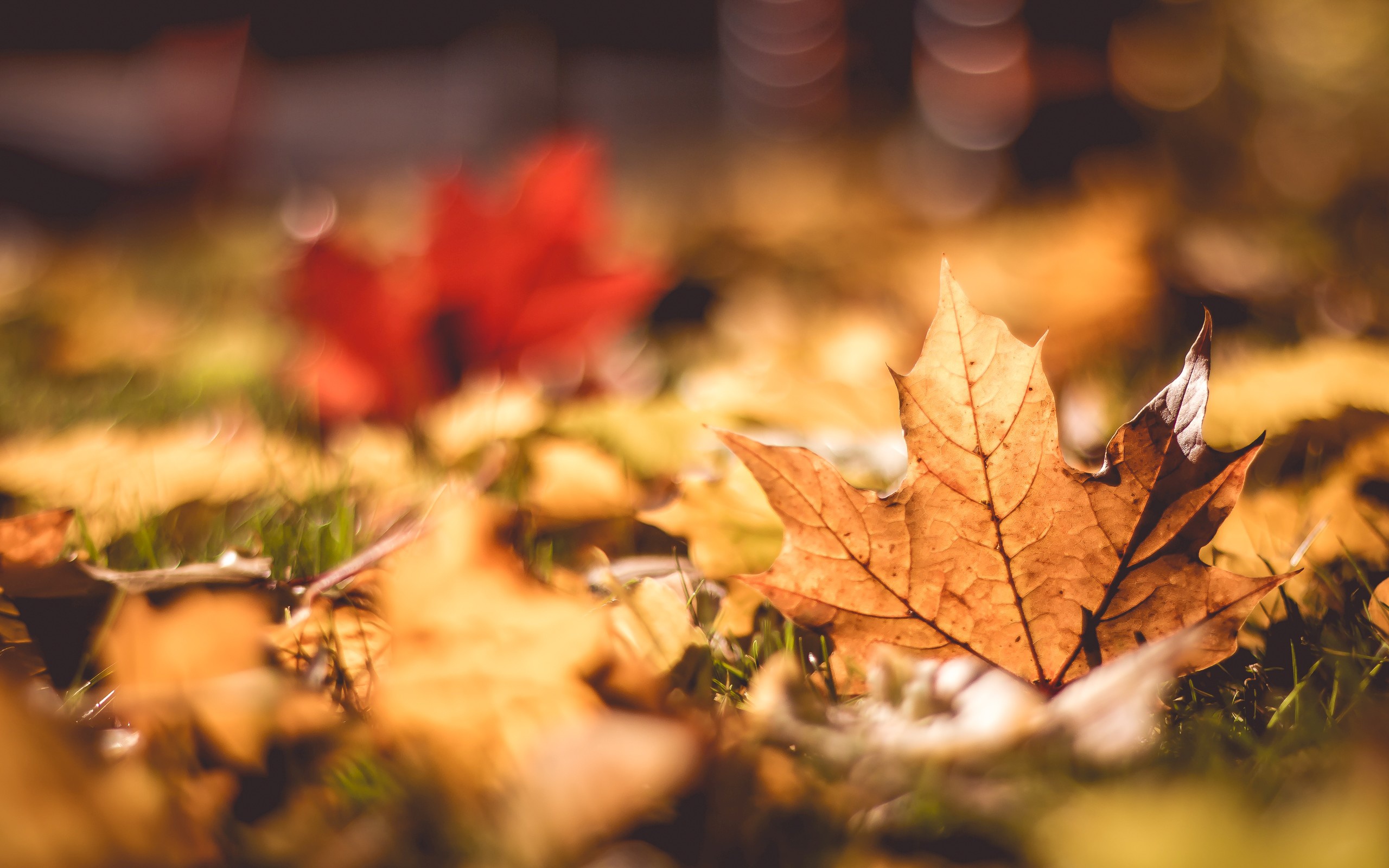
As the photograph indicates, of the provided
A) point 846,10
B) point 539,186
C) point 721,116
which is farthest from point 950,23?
point 539,186

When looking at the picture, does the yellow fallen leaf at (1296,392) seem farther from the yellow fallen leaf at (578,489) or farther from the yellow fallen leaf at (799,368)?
the yellow fallen leaf at (578,489)

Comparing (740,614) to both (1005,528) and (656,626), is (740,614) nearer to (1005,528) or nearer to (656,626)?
(656,626)

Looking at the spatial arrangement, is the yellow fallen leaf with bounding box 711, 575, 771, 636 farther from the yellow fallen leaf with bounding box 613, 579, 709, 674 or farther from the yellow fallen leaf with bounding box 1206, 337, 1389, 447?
the yellow fallen leaf with bounding box 1206, 337, 1389, 447

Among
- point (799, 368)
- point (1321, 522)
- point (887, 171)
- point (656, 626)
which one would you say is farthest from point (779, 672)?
A: point (887, 171)

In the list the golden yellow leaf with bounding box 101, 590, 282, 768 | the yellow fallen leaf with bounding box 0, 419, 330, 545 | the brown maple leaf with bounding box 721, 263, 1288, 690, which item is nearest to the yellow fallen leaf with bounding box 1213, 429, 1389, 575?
the brown maple leaf with bounding box 721, 263, 1288, 690

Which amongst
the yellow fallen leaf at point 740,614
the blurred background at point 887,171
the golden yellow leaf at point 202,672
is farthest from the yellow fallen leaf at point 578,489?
the blurred background at point 887,171

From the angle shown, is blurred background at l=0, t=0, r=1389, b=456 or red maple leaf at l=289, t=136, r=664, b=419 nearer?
red maple leaf at l=289, t=136, r=664, b=419
